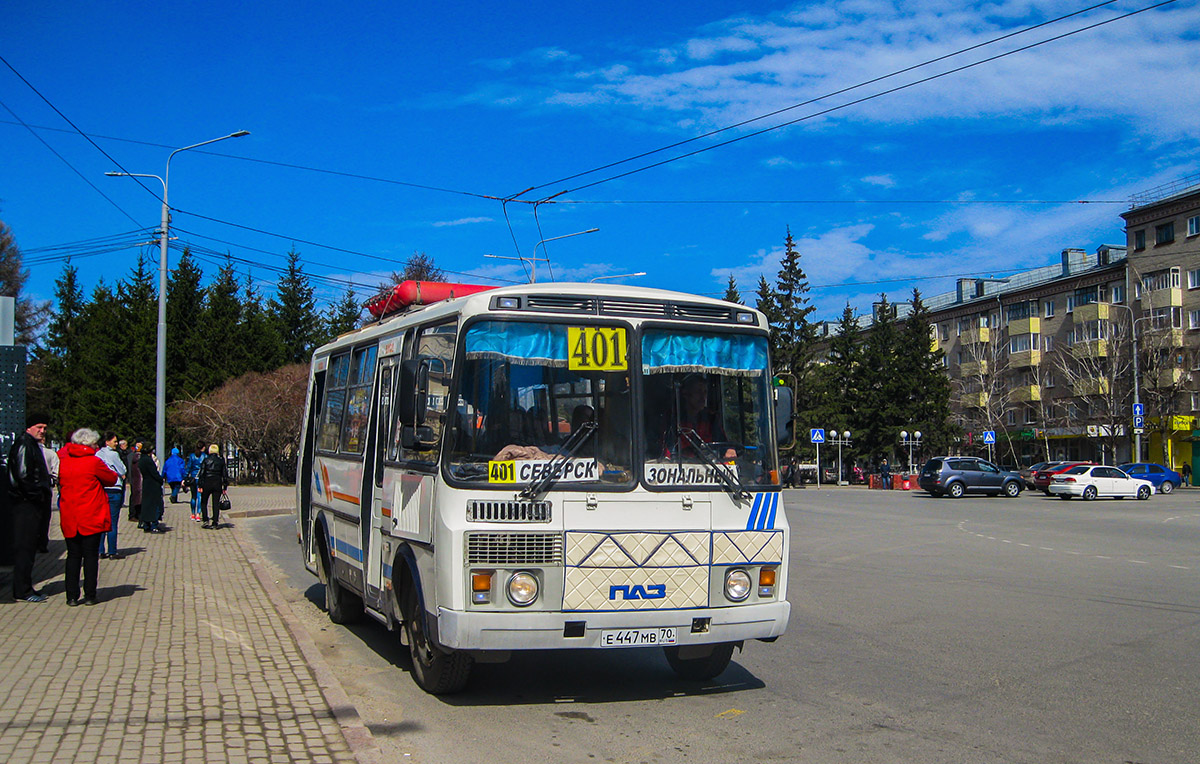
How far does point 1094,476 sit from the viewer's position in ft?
136

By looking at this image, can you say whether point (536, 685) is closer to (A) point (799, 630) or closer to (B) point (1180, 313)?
(A) point (799, 630)

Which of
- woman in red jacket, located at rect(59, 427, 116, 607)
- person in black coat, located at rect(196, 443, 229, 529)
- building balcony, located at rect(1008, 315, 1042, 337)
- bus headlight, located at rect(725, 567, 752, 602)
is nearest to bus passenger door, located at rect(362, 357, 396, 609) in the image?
bus headlight, located at rect(725, 567, 752, 602)

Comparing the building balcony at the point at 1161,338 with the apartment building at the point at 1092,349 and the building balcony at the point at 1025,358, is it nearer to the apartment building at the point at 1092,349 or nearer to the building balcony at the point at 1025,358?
the apartment building at the point at 1092,349

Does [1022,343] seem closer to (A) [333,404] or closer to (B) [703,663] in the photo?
(A) [333,404]

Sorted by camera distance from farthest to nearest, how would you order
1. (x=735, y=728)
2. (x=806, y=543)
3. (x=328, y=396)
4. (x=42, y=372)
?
(x=42, y=372) → (x=806, y=543) → (x=328, y=396) → (x=735, y=728)

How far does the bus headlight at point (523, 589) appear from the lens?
6324 millimetres

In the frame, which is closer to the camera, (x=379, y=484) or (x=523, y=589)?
(x=523, y=589)

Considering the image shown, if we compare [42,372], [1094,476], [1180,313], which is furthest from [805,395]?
[42,372]

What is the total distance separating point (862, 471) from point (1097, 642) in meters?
61.4

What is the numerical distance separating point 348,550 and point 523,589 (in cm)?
330

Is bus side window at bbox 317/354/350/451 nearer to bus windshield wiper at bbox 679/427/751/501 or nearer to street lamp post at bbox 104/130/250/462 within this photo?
bus windshield wiper at bbox 679/427/751/501

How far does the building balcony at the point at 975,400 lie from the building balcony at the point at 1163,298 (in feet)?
37.7

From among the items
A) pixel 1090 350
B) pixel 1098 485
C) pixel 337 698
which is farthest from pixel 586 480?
pixel 1090 350

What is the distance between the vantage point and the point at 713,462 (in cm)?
682
